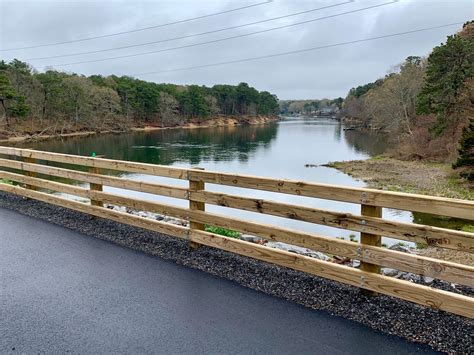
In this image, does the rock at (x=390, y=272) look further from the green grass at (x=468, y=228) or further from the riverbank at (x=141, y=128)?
the riverbank at (x=141, y=128)

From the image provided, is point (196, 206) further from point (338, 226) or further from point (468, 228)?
point (468, 228)

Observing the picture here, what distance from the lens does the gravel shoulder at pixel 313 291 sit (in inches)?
113

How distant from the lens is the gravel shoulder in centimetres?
287

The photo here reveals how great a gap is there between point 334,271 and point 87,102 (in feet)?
225

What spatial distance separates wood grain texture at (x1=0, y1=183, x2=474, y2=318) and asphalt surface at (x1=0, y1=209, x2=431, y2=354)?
0.40 m

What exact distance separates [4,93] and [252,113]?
270 ft

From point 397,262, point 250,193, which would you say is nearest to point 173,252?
point 397,262

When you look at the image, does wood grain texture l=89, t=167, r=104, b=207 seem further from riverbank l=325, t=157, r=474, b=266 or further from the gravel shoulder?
riverbank l=325, t=157, r=474, b=266

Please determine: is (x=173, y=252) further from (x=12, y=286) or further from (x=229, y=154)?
(x=229, y=154)

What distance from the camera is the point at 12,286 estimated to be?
3.82 m

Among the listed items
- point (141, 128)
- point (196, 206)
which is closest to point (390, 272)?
point (196, 206)

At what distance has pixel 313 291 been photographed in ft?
11.7

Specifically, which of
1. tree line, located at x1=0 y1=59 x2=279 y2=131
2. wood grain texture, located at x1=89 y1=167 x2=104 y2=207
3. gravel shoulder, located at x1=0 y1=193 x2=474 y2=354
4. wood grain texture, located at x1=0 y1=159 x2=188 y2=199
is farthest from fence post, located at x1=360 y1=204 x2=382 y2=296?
tree line, located at x1=0 y1=59 x2=279 y2=131

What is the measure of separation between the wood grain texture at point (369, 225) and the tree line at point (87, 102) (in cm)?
5366
